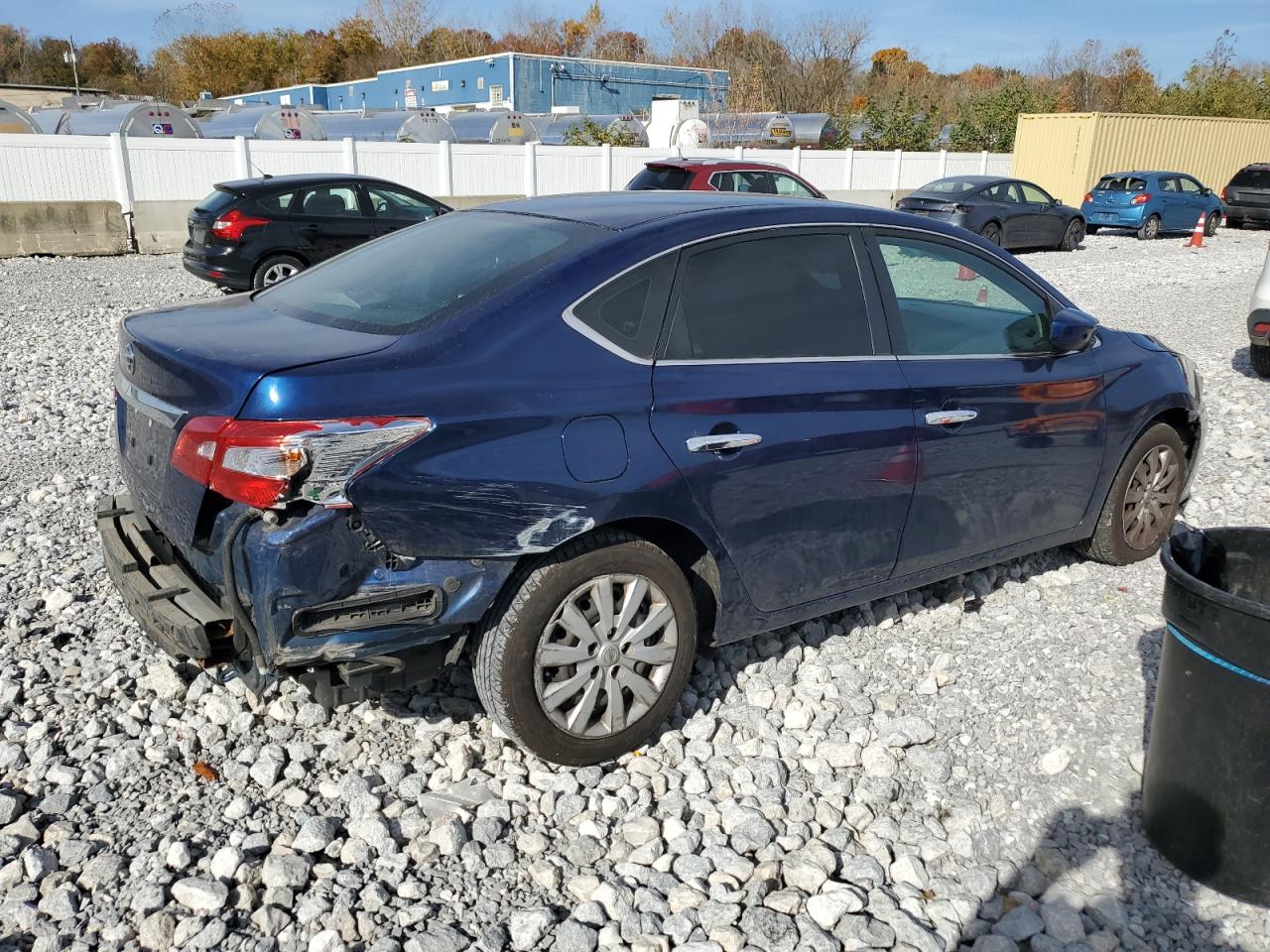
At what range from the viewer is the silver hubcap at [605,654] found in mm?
3111

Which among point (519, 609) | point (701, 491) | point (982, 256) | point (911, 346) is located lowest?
point (519, 609)

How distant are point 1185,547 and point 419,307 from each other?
2.46m

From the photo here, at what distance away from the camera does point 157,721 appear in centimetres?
346


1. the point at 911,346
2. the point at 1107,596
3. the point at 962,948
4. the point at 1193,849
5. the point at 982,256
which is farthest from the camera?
the point at 1107,596

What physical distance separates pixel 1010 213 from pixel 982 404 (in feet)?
57.6

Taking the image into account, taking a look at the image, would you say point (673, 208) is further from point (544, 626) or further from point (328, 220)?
point (328, 220)

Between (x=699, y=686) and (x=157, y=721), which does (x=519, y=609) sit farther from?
(x=157, y=721)

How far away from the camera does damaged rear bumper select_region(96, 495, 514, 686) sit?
2695 millimetres

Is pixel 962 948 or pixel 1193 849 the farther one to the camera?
pixel 1193 849

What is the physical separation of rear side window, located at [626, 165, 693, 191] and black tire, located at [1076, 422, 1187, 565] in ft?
33.1

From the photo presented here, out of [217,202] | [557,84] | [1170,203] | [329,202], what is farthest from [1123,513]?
[557,84]

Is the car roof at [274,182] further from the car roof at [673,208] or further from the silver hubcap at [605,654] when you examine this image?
the silver hubcap at [605,654]

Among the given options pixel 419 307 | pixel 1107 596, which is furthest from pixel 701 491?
pixel 1107 596

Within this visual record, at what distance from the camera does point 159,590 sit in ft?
9.97
